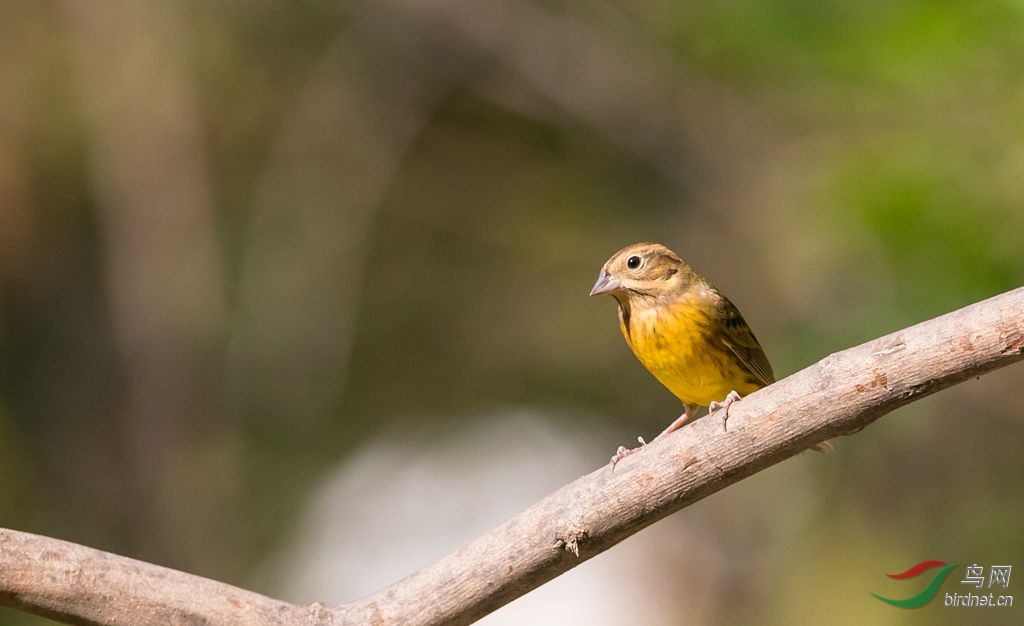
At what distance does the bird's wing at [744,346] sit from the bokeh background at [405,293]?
126cm

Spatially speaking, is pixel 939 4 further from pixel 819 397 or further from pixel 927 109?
pixel 819 397

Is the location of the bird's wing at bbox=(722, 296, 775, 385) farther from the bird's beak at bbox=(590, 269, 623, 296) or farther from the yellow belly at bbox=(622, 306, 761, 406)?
the bird's beak at bbox=(590, 269, 623, 296)

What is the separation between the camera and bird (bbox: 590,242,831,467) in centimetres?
448

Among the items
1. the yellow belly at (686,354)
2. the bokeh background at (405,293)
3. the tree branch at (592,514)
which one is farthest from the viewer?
the bokeh background at (405,293)

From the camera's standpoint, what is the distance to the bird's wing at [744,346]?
14.9 feet

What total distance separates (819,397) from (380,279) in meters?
7.20

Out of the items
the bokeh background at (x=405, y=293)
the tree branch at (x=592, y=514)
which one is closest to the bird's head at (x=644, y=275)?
the bokeh background at (x=405, y=293)

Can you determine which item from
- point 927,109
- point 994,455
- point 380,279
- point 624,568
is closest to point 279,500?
point 380,279

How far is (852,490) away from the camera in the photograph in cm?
624

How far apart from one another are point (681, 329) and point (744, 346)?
279 millimetres

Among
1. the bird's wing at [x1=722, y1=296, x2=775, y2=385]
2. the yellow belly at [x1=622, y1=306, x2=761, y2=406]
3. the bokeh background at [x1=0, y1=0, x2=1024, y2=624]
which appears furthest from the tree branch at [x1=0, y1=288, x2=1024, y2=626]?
the bokeh background at [x1=0, y1=0, x2=1024, y2=624]

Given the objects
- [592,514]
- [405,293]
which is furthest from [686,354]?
[405,293]

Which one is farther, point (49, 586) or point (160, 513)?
point (160, 513)

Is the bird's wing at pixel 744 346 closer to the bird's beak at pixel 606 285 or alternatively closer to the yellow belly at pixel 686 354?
the yellow belly at pixel 686 354
